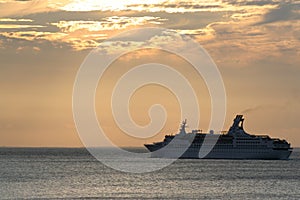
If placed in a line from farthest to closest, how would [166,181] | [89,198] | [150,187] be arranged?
[166,181]
[150,187]
[89,198]

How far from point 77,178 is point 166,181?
13.8 meters

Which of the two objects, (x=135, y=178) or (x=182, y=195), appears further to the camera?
(x=135, y=178)

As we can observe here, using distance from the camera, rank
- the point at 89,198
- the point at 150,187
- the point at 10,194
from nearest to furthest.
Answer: the point at 89,198 < the point at 10,194 < the point at 150,187

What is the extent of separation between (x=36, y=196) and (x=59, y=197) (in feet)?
10.7

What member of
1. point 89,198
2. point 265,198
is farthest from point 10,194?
point 265,198

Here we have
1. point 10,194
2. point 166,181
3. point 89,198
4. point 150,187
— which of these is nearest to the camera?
point 89,198

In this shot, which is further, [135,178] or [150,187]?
[135,178]

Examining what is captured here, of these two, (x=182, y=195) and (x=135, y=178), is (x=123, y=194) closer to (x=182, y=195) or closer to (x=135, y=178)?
(x=182, y=195)

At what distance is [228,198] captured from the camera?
88.2 m

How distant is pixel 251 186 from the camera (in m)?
109

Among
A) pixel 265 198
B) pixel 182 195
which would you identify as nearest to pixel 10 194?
pixel 182 195

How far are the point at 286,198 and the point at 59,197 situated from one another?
947 inches

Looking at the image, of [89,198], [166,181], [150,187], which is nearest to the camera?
[89,198]

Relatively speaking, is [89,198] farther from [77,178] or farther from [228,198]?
[77,178]
